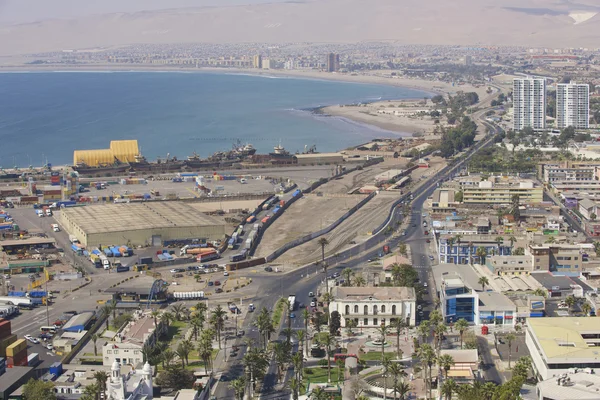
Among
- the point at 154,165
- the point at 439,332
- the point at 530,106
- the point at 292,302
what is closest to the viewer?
the point at 439,332

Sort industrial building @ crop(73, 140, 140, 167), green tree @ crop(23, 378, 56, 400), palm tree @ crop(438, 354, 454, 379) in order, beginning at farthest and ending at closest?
industrial building @ crop(73, 140, 140, 167)
palm tree @ crop(438, 354, 454, 379)
green tree @ crop(23, 378, 56, 400)

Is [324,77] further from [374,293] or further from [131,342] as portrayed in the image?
[131,342]

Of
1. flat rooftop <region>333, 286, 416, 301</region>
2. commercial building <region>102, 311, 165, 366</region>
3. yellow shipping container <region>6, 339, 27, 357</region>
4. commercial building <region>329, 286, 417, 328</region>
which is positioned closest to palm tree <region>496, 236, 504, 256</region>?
flat rooftop <region>333, 286, 416, 301</region>

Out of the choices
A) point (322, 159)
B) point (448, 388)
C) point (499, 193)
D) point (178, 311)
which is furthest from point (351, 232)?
point (322, 159)

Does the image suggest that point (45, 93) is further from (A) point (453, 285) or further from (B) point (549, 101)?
(A) point (453, 285)

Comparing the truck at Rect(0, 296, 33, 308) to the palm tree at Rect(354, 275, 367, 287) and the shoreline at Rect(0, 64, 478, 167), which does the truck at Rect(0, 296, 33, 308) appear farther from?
the shoreline at Rect(0, 64, 478, 167)

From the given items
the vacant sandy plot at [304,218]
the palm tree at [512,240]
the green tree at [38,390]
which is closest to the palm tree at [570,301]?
the palm tree at [512,240]
